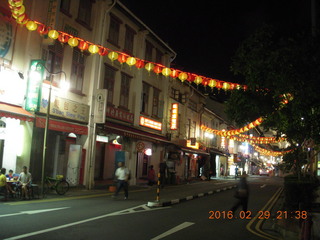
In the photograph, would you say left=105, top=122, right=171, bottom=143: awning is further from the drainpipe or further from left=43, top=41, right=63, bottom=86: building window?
left=43, top=41, right=63, bottom=86: building window

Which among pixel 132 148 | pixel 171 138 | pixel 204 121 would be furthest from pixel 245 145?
pixel 132 148

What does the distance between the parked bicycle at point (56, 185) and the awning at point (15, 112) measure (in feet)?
9.60

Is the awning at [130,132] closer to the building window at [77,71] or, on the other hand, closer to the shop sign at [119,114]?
the shop sign at [119,114]

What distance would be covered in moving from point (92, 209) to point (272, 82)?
7248 mm

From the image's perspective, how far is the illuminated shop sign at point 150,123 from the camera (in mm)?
25625

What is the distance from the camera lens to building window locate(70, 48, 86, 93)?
18922 mm

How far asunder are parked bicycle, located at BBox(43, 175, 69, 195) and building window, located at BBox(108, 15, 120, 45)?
10.2 metres

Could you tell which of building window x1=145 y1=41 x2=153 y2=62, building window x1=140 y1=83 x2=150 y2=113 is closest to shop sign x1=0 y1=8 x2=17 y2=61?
building window x1=140 y1=83 x2=150 y2=113

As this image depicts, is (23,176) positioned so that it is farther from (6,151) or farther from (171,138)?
(171,138)

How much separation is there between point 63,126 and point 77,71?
13.2 feet

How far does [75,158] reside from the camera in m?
17.7

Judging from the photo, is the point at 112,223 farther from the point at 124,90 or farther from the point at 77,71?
the point at 124,90
